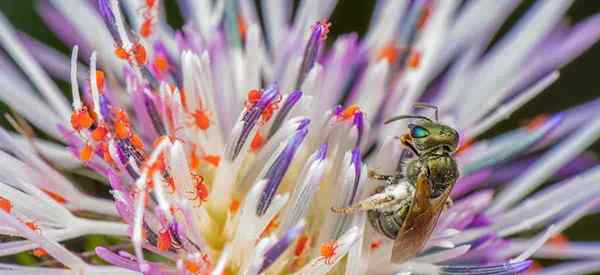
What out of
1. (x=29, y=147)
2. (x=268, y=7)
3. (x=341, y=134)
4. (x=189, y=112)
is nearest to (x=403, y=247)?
(x=341, y=134)

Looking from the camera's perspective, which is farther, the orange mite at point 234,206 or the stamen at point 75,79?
the orange mite at point 234,206

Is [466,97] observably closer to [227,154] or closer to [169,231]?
[227,154]

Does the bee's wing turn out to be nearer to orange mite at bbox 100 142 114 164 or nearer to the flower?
the flower

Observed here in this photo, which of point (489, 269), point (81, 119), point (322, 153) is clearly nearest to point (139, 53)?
point (81, 119)

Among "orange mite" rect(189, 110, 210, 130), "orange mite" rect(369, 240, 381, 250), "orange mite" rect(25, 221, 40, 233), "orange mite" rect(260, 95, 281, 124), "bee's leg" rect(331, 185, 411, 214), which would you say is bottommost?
"orange mite" rect(25, 221, 40, 233)

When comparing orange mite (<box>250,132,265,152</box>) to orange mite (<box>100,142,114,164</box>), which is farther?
orange mite (<box>250,132,265,152</box>)

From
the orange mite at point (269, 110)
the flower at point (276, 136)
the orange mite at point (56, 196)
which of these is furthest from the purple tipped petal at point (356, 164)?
the orange mite at point (56, 196)

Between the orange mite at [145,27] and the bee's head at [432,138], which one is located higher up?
the orange mite at [145,27]

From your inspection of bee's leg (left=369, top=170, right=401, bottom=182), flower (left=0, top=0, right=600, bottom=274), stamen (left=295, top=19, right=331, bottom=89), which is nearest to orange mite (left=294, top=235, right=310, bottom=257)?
flower (left=0, top=0, right=600, bottom=274)

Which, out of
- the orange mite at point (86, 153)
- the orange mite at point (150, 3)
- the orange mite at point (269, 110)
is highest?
the orange mite at point (150, 3)

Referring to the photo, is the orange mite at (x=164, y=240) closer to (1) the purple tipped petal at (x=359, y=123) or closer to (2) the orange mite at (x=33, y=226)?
(2) the orange mite at (x=33, y=226)
